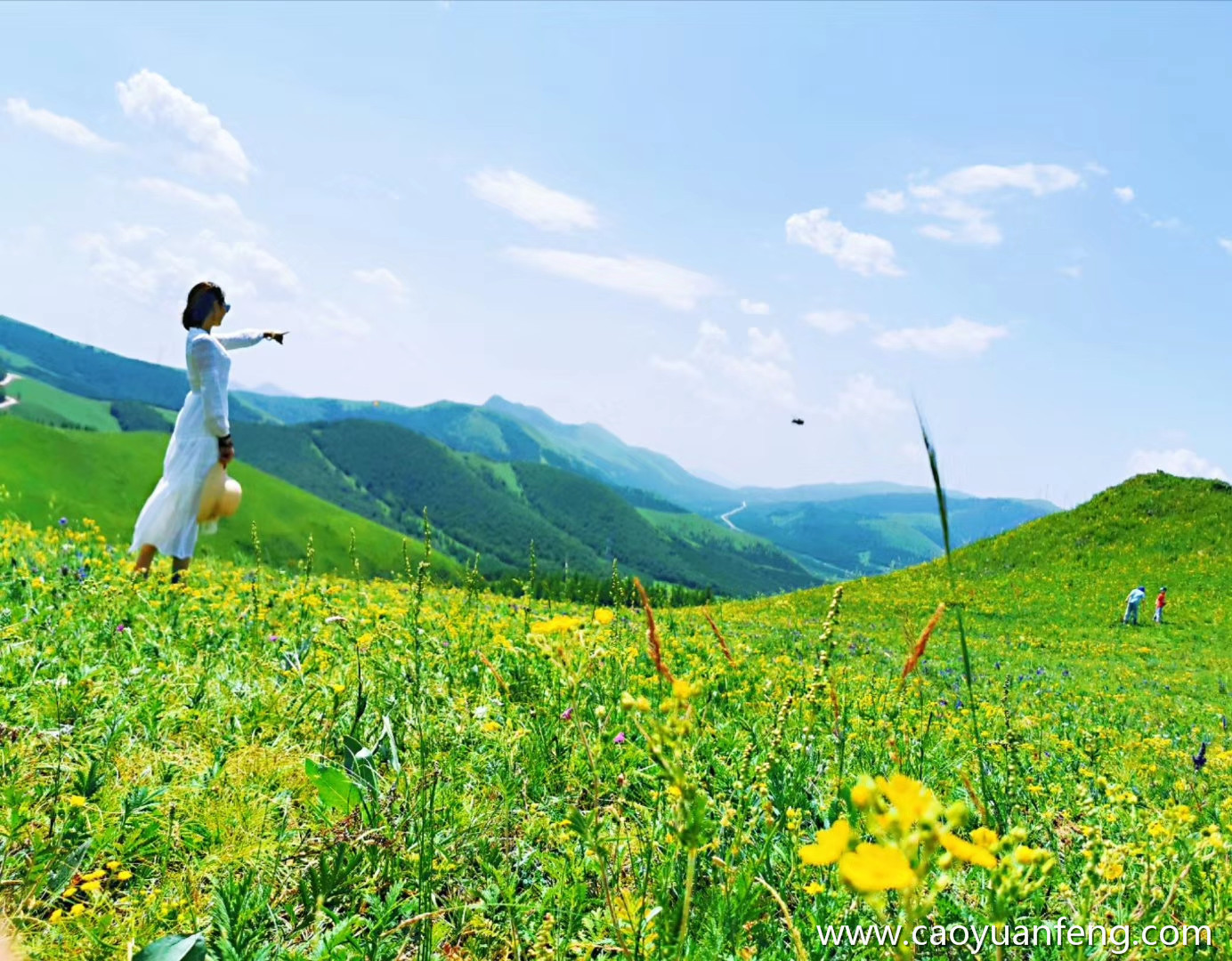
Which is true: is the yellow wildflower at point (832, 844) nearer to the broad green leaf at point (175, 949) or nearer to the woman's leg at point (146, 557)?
the broad green leaf at point (175, 949)

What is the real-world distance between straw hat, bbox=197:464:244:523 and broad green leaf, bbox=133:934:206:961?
8624 mm

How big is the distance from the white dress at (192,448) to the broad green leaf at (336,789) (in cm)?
736

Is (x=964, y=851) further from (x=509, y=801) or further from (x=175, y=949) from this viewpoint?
(x=509, y=801)

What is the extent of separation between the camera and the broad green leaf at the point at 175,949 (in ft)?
8.07

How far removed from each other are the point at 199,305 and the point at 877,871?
11303mm

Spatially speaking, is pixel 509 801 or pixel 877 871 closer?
pixel 877 871

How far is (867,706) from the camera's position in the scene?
23.8 ft

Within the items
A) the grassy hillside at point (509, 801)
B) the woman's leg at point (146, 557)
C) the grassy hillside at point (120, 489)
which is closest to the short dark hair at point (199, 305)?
the woman's leg at point (146, 557)

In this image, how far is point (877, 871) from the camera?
1115 mm

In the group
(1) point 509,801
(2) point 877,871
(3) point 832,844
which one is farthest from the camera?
(1) point 509,801

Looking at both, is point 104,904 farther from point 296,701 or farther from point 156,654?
point 156,654

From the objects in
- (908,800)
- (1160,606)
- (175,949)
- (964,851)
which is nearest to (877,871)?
(908,800)

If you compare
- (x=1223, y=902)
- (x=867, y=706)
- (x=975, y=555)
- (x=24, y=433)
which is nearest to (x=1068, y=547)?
(x=975, y=555)

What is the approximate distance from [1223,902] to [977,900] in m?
1.08
